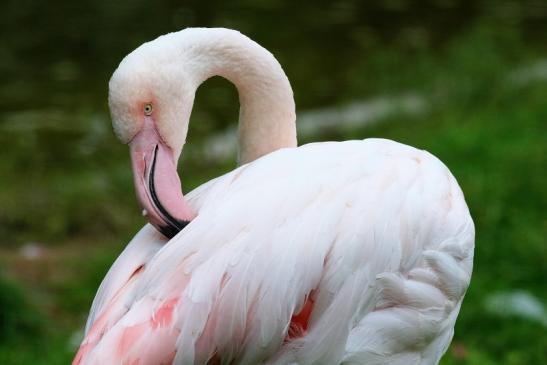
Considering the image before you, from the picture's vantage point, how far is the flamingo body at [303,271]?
2.80 metres

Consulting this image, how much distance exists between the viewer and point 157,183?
10.5ft

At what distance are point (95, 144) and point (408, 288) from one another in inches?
173

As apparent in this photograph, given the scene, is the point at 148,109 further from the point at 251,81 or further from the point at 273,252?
the point at 273,252

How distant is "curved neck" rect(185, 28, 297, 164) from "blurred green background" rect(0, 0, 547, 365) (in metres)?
1.42

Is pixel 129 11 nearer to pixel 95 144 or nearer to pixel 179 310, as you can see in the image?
pixel 95 144

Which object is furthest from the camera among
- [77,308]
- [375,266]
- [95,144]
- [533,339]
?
[95,144]

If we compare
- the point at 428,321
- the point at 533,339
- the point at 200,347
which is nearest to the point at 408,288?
the point at 428,321

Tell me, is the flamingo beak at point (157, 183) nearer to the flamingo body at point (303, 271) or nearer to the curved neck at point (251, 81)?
the flamingo body at point (303, 271)

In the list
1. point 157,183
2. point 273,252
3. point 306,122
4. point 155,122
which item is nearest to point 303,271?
point 273,252

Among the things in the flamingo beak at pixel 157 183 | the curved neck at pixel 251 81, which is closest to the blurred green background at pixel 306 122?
the curved neck at pixel 251 81

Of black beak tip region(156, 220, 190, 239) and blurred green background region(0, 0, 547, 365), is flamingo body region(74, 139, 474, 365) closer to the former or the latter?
black beak tip region(156, 220, 190, 239)

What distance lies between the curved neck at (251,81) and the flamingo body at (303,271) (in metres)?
0.41

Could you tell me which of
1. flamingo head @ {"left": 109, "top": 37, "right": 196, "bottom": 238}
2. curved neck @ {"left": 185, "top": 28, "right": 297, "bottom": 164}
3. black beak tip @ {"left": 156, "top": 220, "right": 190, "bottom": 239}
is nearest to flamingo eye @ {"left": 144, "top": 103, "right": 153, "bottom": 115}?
flamingo head @ {"left": 109, "top": 37, "right": 196, "bottom": 238}

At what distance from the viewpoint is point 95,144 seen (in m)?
7.16
